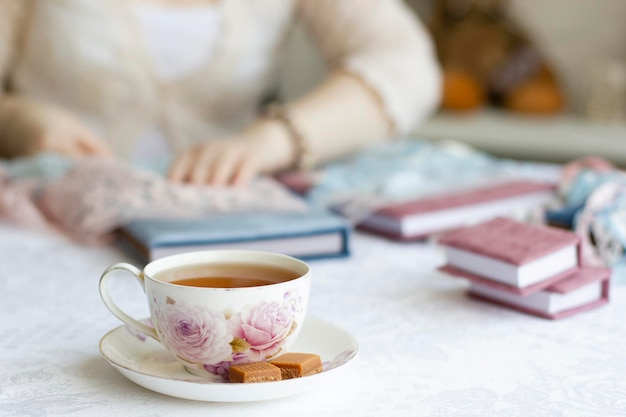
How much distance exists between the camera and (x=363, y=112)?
122cm

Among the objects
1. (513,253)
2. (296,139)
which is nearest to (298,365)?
(513,253)

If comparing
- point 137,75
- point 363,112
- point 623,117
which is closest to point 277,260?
point 363,112

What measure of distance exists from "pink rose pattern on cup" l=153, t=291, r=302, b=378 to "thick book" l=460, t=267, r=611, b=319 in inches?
8.9

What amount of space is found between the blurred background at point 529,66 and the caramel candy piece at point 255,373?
1.61 m

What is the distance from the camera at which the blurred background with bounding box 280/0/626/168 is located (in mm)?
2076

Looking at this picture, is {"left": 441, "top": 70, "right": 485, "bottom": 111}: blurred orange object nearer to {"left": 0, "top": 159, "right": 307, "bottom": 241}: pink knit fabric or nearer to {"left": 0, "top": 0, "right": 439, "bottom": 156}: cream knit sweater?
{"left": 0, "top": 0, "right": 439, "bottom": 156}: cream knit sweater

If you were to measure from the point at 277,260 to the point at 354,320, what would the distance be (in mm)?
125

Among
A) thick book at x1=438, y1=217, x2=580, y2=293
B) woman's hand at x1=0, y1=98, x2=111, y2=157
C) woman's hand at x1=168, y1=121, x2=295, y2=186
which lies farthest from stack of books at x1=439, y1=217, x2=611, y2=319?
woman's hand at x1=0, y1=98, x2=111, y2=157

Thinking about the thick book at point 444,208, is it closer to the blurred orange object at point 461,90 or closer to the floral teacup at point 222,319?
Result: the floral teacup at point 222,319

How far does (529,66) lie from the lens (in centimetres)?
217

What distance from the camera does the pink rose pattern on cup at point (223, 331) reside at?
0.46m

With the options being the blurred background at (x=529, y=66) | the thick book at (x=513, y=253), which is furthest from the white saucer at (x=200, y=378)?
the blurred background at (x=529, y=66)

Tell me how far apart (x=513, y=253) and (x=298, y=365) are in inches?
9.3

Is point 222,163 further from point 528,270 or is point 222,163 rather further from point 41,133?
point 528,270
